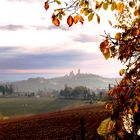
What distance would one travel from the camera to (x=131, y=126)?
15656 mm

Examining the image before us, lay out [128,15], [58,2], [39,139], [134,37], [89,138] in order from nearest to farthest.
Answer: [58,2]
[134,37]
[128,15]
[89,138]
[39,139]

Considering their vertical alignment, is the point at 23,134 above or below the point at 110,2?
below

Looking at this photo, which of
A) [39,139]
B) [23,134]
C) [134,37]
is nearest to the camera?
[134,37]

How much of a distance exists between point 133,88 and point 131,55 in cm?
71

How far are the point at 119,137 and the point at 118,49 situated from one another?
33.3ft

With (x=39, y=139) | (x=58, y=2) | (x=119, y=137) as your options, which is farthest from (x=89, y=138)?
(x=58, y=2)

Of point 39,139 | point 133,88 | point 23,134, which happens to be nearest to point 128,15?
point 133,88

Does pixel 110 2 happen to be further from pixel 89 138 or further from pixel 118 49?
pixel 89 138

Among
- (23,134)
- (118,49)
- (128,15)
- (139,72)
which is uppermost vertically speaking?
(128,15)

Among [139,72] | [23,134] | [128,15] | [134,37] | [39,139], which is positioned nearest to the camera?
[134,37]

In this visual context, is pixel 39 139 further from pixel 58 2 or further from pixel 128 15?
pixel 58 2

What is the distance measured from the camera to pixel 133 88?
714 cm

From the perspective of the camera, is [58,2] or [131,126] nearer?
[58,2]

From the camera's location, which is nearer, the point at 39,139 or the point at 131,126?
the point at 131,126
